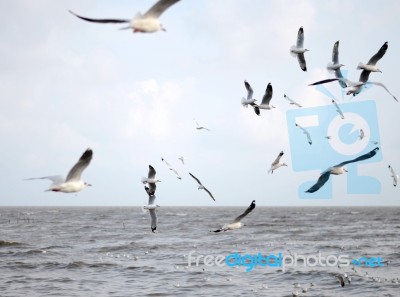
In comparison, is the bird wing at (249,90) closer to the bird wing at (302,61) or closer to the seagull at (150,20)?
the bird wing at (302,61)

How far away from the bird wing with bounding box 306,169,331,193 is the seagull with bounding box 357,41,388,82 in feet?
10.9

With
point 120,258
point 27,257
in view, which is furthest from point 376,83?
point 27,257

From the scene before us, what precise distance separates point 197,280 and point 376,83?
11.7m

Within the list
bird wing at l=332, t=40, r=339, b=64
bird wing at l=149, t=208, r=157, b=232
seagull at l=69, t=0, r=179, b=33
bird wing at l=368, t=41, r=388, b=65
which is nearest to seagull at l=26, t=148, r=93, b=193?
seagull at l=69, t=0, r=179, b=33

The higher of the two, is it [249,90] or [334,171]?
[249,90]

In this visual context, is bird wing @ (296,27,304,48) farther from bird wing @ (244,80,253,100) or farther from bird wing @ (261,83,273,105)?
bird wing @ (244,80,253,100)

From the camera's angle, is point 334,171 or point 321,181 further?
point 334,171

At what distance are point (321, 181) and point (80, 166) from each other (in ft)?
15.6

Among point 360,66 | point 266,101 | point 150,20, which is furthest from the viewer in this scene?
point 266,101

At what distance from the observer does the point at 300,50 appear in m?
14.0

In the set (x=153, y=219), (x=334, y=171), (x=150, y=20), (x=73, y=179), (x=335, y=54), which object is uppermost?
(x=335, y=54)

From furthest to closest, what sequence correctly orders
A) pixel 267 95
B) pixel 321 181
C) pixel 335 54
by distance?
pixel 267 95
pixel 335 54
pixel 321 181

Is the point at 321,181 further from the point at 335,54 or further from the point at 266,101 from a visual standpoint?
the point at 266,101

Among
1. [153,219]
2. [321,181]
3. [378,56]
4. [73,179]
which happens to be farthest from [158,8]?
[153,219]
